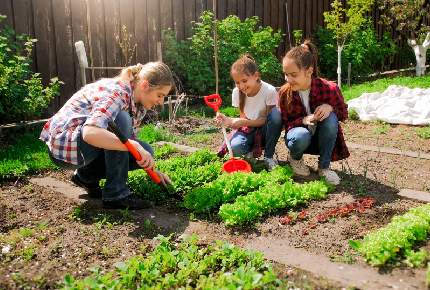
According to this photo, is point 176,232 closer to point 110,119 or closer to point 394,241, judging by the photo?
point 110,119

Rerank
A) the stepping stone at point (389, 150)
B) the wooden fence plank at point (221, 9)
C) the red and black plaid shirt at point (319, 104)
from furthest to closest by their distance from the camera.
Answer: the wooden fence plank at point (221, 9), the stepping stone at point (389, 150), the red and black plaid shirt at point (319, 104)

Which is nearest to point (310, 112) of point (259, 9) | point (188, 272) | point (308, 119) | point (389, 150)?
point (308, 119)

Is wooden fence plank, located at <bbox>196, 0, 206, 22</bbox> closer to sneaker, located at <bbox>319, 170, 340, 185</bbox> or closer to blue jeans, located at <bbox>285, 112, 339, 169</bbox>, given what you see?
blue jeans, located at <bbox>285, 112, 339, 169</bbox>

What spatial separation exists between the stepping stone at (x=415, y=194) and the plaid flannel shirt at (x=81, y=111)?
2.12m

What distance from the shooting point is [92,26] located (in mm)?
6262

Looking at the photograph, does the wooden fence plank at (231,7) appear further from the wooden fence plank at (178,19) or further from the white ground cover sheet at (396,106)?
the white ground cover sheet at (396,106)

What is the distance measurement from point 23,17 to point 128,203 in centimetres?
394

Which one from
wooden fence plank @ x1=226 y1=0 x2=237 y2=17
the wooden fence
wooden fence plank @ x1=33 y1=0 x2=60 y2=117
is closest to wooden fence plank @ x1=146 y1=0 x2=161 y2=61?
the wooden fence

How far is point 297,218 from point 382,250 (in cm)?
75

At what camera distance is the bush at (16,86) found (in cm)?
486

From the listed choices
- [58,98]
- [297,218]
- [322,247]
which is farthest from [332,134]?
[58,98]

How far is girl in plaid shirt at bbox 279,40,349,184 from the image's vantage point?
10.9 ft

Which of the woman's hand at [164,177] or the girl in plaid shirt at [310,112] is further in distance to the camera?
the girl in plaid shirt at [310,112]

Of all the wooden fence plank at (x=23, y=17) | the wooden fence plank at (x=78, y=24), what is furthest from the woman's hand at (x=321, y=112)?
the wooden fence plank at (x=23, y=17)
